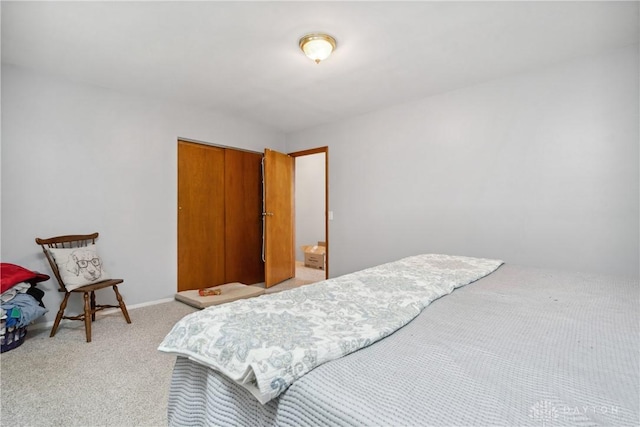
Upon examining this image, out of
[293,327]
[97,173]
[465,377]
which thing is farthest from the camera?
[97,173]

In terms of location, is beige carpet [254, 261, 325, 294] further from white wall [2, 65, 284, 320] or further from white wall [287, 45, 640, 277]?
white wall [2, 65, 284, 320]

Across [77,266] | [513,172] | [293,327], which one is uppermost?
[513,172]

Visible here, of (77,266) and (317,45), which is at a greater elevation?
(317,45)

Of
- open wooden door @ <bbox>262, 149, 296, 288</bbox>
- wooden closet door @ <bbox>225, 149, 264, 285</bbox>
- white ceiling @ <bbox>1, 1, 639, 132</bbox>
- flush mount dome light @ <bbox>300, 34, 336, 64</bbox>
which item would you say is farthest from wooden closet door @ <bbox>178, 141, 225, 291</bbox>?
flush mount dome light @ <bbox>300, 34, 336, 64</bbox>

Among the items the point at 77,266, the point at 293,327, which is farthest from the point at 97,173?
the point at 293,327

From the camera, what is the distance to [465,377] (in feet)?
2.30

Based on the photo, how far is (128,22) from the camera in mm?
2100

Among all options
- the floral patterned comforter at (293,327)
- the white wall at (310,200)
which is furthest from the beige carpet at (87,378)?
the white wall at (310,200)

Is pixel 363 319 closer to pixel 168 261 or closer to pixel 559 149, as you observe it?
pixel 559 149

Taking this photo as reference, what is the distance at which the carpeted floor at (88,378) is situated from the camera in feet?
5.17

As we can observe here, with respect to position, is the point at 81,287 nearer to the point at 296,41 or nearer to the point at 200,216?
the point at 200,216

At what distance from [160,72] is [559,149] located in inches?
148

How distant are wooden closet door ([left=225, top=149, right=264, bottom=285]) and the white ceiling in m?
1.27

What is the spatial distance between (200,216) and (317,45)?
267 cm
